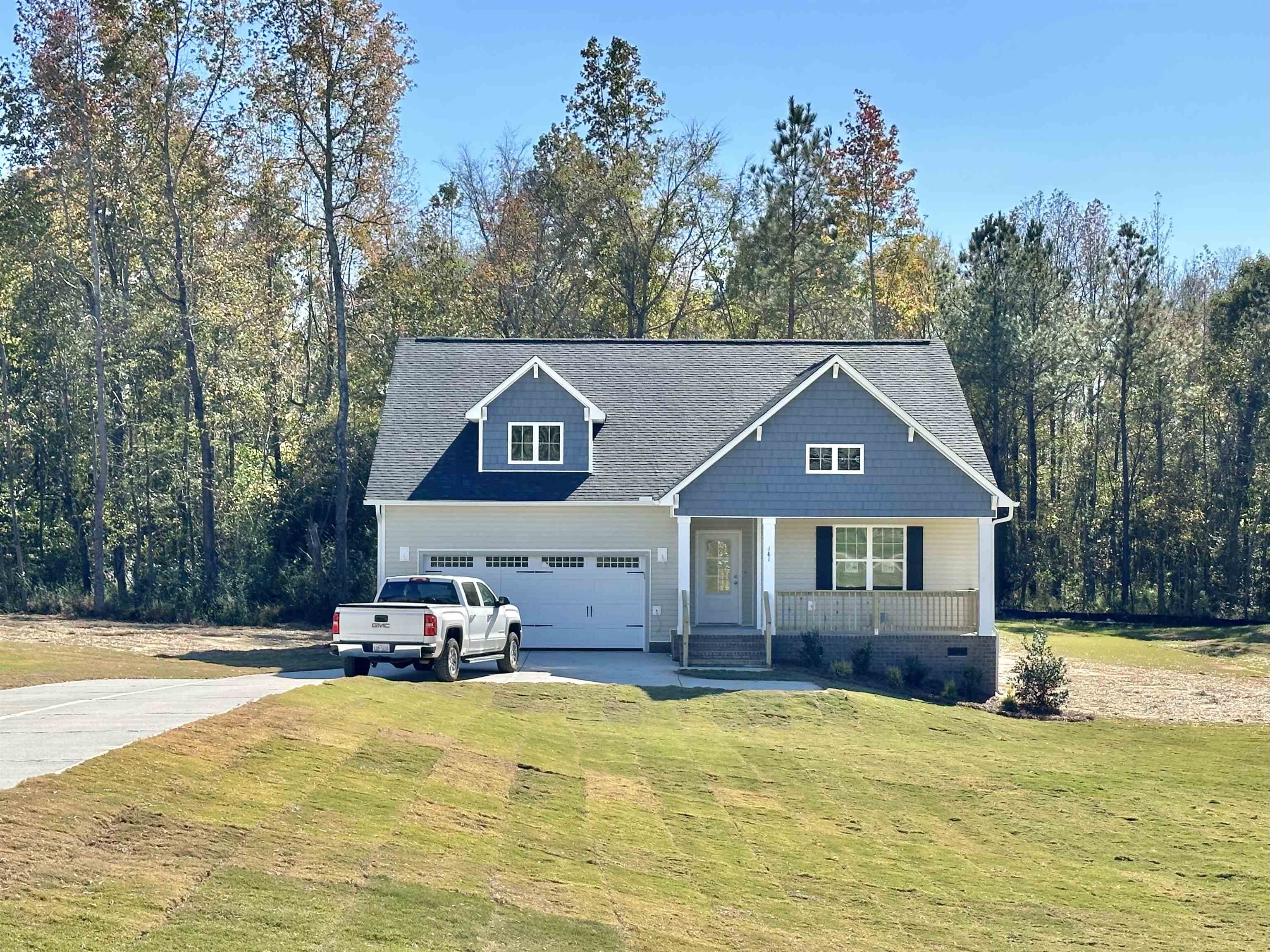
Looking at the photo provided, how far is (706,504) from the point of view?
94.6ft

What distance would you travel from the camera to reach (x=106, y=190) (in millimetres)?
42219

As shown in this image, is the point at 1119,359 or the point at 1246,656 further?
the point at 1119,359

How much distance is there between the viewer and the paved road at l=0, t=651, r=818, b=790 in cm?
1352

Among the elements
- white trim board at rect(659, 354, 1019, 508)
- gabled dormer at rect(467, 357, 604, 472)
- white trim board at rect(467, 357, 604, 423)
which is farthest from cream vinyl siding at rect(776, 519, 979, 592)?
white trim board at rect(467, 357, 604, 423)

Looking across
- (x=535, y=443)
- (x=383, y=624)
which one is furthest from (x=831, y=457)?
(x=383, y=624)

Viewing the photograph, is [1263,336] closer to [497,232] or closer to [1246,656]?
[1246,656]

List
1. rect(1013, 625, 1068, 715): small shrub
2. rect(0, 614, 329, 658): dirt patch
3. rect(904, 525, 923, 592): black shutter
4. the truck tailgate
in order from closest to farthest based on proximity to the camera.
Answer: the truck tailgate
rect(1013, 625, 1068, 715): small shrub
rect(904, 525, 923, 592): black shutter
rect(0, 614, 329, 658): dirt patch

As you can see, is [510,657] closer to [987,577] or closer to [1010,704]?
[1010,704]

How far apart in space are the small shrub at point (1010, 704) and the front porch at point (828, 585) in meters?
1.48

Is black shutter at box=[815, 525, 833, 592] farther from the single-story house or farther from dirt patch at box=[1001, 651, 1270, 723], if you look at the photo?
dirt patch at box=[1001, 651, 1270, 723]

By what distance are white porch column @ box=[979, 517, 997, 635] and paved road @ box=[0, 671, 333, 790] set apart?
1290 centimetres

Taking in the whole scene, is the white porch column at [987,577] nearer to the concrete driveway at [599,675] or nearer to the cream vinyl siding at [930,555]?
the cream vinyl siding at [930,555]

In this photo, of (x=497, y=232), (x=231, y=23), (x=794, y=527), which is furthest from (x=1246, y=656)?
(x=231, y=23)

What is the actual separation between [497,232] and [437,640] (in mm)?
33636
